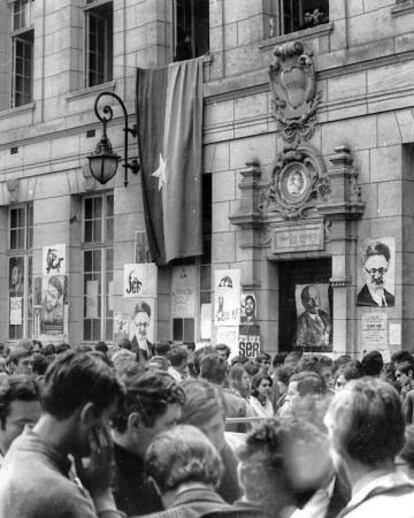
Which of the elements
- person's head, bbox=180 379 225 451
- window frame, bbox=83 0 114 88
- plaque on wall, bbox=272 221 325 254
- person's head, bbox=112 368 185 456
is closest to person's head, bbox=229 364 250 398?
person's head, bbox=180 379 225 451

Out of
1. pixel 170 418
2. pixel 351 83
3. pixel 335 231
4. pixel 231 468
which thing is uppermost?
pixel 351 83

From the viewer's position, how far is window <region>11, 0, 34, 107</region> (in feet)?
82.2

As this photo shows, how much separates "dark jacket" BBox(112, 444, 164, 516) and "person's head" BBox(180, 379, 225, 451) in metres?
0.44

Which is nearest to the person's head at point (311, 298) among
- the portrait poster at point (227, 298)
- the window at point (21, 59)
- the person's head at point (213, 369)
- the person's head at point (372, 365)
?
the portrait poster at point (227, 298)

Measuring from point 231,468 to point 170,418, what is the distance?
2.32ft

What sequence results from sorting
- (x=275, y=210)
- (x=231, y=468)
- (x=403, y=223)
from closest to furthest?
(x=231, y=468) → (x=403, y=223) → (x=275, y=210)

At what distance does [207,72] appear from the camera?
19203mm

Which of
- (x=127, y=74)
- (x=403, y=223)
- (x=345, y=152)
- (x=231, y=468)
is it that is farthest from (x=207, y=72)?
(x=231, y=468)

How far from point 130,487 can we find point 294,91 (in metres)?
13.3

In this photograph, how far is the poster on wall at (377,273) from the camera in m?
15.6

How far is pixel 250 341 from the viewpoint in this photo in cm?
1741

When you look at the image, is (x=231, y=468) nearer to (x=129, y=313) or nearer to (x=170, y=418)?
(x=170, y=418)

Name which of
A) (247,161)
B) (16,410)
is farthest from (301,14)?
(16,410)

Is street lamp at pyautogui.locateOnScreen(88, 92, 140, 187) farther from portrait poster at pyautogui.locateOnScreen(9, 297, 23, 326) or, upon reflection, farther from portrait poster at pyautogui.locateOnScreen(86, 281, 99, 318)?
portrait poster at pyautogui.locateOnScreen(9, 297, 23, 326)
